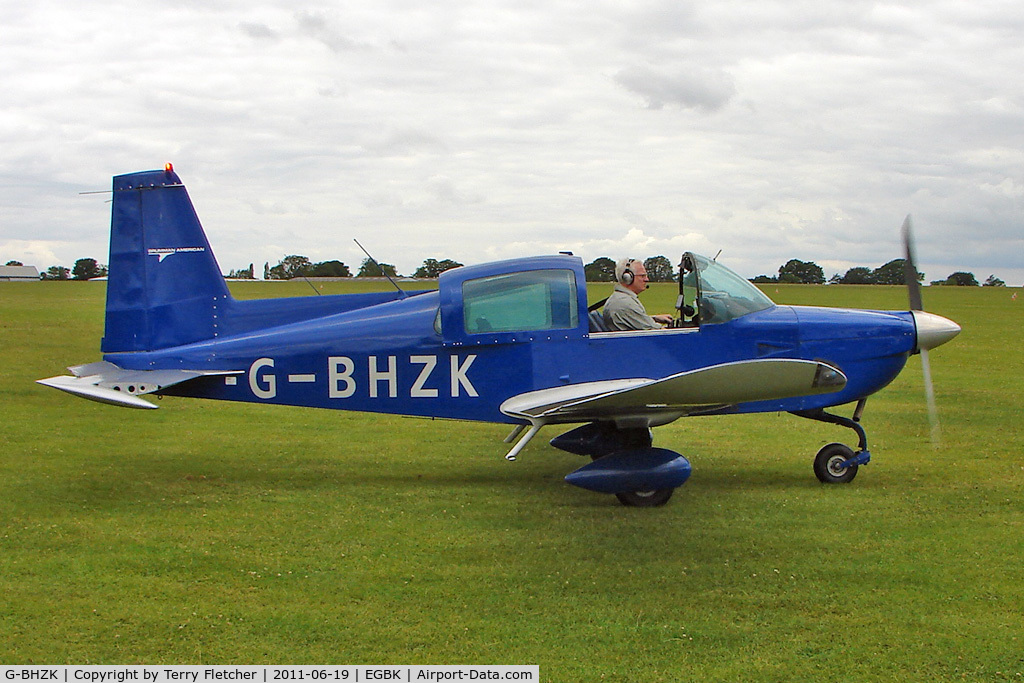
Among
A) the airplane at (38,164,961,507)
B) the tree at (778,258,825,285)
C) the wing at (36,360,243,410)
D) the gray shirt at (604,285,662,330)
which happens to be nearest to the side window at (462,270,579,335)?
the airplane at (38,164,961,507)

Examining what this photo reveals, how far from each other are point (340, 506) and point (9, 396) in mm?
8977

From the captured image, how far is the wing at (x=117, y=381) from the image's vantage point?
750 cm

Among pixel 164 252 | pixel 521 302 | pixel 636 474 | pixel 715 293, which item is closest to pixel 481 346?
pixel 521 302

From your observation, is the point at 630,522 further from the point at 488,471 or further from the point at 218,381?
the point at 218,381

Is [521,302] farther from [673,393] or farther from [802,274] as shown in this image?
[802,274]

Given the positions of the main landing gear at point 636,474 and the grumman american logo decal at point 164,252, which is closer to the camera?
the main landing gear at point 636,474

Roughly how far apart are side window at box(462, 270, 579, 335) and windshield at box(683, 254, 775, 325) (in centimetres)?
114

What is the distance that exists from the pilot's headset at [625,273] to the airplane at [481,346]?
0.43 m

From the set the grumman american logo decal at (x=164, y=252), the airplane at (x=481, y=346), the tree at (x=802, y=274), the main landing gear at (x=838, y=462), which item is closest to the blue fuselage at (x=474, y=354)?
the airplane at (x=481, y=346)

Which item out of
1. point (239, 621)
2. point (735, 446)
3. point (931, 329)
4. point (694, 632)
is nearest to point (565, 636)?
point (694, 632)

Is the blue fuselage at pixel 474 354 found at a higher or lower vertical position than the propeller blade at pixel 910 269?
lower

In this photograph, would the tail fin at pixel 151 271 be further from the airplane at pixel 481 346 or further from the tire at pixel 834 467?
the tire at pixel 834 467

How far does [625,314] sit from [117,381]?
15.2ft

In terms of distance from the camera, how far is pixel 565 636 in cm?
502
